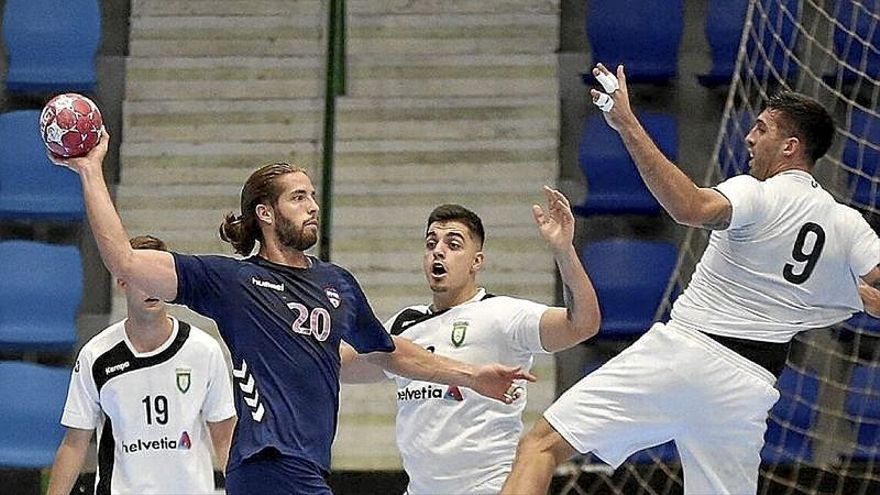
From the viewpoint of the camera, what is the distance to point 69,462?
20.1 feet

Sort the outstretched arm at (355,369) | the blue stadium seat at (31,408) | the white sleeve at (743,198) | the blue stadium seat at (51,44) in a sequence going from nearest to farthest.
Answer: the white sleeve at (743,198), the outstretched arm at (355,369), the blue stadium seat at (31,408), the blue stadium seat at (51,44)

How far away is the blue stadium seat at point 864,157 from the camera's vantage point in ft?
29.7

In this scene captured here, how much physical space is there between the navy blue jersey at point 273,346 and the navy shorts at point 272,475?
2cm

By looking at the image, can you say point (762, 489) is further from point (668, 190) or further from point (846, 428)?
point (668, 190)

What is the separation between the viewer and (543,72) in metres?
9.98

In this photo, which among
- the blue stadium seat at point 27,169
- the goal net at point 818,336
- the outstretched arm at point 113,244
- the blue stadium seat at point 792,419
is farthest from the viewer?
the blue stadium seat at point 27,169

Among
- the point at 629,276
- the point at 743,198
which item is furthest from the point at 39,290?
the point at 743,198

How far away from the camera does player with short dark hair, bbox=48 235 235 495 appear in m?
6.11

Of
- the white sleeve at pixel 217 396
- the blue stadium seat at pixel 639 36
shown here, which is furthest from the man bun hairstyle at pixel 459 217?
the blue stadium seat at pixel 639 36

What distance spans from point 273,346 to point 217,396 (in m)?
1.62

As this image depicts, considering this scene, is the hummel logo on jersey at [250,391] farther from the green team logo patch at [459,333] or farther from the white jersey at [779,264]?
the white jersey at [779,264]

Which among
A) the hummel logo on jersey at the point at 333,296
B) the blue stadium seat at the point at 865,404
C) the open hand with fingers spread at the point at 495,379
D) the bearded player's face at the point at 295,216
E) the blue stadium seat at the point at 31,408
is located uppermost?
the bearded player's face at the point at 295,216

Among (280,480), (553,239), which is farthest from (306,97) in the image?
(280,480)

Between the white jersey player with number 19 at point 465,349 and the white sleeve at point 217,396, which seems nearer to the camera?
the white jersey player with number 19 at point 465,349
